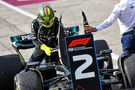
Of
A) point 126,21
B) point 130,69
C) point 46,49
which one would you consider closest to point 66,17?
point 126,21

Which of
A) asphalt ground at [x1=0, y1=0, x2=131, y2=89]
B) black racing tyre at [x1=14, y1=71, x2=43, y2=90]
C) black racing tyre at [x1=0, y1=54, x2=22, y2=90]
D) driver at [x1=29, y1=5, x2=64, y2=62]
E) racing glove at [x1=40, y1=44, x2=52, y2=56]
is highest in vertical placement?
asphalt ground at [x1=0, y1=0, x2=131, y2=89]

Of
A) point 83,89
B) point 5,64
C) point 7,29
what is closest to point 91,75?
point 83,89

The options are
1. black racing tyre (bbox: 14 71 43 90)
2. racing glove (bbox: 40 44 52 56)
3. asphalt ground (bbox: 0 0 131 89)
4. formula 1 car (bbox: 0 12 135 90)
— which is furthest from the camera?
asphalt ground (bbox: 0 0 131 89)

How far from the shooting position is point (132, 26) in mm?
6344

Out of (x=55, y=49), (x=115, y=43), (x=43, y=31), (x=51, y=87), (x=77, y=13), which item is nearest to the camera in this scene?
(x=51, y=87)

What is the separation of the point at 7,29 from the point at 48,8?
18.9 feet

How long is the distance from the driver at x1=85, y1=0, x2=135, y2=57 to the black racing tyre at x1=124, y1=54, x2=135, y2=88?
87cm

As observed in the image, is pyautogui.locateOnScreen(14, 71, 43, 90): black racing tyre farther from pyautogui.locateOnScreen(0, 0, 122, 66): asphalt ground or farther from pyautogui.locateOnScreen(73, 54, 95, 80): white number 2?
pyautogui.locateOnScreen(0, 0, 122, 66): asphalt ground

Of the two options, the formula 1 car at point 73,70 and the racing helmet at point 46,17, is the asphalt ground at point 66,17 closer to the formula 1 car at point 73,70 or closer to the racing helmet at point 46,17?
the racing helmet at point 46,17

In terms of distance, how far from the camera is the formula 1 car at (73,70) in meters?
4.61

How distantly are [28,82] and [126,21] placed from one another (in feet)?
6.90

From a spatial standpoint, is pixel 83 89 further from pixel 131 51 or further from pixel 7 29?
pixel 7 29

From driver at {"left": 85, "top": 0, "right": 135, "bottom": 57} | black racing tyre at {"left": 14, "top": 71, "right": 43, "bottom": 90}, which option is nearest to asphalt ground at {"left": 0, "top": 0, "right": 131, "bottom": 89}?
driver at {"left": 85, "top": 0, "right": 135, "bottom": 57}

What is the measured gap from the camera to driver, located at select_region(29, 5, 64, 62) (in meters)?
6.36
